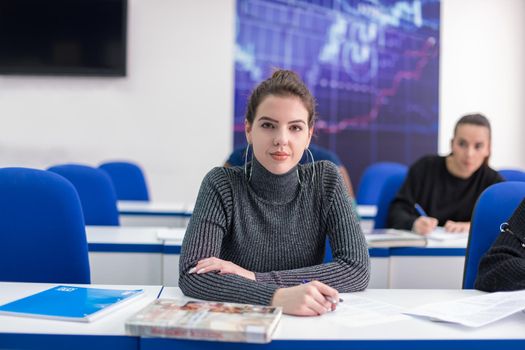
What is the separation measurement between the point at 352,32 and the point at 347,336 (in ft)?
15.4

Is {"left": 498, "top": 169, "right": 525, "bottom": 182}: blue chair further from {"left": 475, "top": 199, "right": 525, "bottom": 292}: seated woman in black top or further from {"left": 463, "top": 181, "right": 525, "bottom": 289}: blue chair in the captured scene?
{"left": 475, "top": 199, "right": 525, "bottom": 292}: seated woman in black top

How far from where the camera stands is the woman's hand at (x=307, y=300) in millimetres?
1291

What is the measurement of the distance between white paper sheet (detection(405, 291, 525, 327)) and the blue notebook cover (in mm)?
629

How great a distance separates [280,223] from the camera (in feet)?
5.59

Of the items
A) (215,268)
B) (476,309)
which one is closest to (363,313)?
(476,309)

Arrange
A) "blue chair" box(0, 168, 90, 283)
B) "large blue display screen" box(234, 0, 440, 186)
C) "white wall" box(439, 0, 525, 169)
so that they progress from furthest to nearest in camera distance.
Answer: "white wall" box(439, 0, 525, 169) → "large blue display screen" box(234, 0, 440, 186) → "blue chair" box(0, 168, 90, 283)

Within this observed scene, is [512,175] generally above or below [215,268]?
above

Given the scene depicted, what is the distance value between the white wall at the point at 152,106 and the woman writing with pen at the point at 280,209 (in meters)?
3.64

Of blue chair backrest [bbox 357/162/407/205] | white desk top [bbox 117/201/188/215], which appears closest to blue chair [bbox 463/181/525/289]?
white desk top [bbox 117/201/188/215]

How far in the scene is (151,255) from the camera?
2307 millimetres

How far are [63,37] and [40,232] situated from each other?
3745 mm

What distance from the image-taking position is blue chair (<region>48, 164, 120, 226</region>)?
2.99 metres

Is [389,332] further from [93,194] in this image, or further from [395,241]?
[93,194]

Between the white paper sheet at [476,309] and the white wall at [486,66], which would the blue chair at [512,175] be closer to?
the white paper sheet at [476,309]
